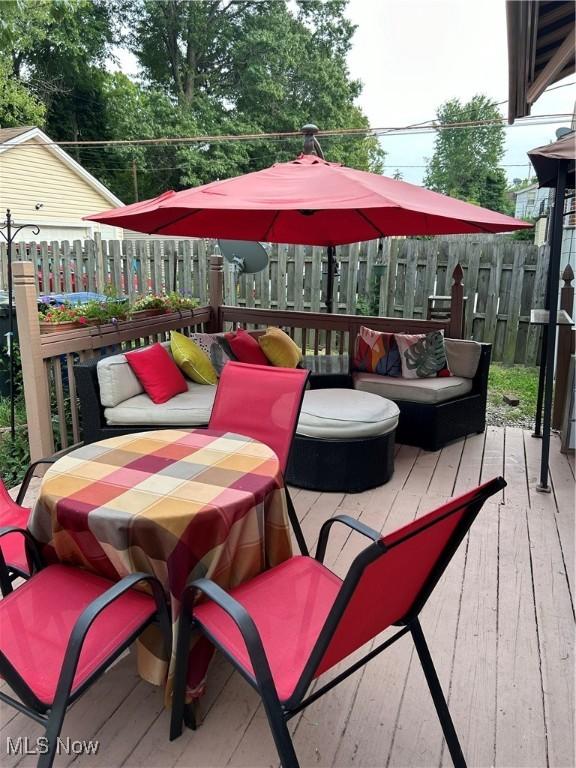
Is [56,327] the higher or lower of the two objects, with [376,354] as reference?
higher

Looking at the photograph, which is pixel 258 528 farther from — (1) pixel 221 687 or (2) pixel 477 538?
(2) pixel 477 538

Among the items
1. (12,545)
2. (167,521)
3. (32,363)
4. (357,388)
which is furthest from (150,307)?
(167,521)

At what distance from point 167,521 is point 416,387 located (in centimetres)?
287

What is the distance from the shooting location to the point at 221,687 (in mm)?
1729

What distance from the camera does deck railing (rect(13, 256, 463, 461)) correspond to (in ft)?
10.3

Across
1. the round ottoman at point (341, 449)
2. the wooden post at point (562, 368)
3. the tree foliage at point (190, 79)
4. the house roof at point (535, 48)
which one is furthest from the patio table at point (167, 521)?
the tree foliage at point (190, 79)

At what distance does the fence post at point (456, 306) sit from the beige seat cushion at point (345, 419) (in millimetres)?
1320

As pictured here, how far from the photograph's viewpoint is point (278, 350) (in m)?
4.23

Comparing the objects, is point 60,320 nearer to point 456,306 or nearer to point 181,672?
point 181,672

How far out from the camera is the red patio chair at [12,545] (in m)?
1.68

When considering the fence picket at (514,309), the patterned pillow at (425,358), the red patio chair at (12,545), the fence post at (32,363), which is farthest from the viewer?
the fence picket at (514,309)

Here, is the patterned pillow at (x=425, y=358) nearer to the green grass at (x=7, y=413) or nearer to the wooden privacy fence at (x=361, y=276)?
the wooden privacy fence at (x=361, y=276)

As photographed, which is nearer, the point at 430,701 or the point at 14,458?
the point at 430,701

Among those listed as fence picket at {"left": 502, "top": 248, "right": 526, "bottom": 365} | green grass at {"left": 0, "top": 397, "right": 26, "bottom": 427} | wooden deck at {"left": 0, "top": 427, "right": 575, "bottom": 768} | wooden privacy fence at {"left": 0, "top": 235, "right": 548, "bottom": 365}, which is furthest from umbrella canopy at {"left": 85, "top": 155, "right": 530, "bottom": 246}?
fence picket at {"left": 502, "top": 248, "right": 526, "bottom": 365}
